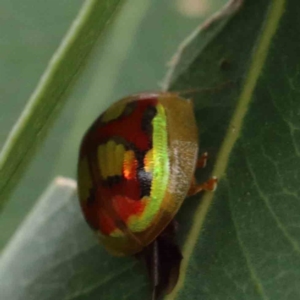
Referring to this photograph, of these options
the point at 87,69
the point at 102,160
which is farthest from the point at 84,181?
the point at 87,69

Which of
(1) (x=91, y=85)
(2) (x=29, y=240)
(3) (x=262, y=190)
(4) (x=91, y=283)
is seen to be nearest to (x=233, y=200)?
(3) (x=262, y=190)

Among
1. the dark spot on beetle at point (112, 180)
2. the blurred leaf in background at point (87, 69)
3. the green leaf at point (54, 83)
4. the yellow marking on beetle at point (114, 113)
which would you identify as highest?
the green leaf at point (54, 83)

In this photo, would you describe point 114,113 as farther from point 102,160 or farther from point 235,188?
point 235,188

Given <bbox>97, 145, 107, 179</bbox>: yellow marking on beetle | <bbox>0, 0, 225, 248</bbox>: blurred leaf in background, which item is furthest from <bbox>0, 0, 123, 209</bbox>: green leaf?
<bbox>0, 0, 225, 248</bbox>: blurred leaf in background

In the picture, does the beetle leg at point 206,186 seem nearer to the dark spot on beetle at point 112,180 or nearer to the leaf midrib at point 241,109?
the leaf midrib at point 241,109

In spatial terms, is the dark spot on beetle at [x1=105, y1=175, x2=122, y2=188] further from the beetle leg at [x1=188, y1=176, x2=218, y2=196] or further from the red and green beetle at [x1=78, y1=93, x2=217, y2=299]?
the beetle leg at [x1=188, y1=176, x2=218, y2=196]

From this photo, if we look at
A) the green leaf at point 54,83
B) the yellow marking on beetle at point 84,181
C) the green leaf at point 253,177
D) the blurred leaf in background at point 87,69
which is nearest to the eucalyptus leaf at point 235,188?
the green leaf at point 253,177
